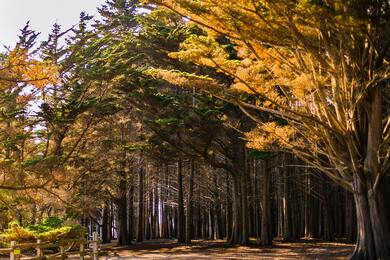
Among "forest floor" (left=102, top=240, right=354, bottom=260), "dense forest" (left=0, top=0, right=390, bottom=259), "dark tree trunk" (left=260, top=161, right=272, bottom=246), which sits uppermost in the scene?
"dense forest" (left=0, top=0, right=390, bottom=259)

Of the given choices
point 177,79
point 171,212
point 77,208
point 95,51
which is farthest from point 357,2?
point 171,212

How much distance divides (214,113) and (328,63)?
10444mm

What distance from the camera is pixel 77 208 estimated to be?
71.3 feet

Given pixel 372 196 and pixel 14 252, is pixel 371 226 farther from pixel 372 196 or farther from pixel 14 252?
pixel 14 252

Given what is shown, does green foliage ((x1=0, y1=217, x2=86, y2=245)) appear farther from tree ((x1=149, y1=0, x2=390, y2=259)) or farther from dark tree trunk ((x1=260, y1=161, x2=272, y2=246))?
dark tree trunk ((x1=260, y1=161, x2=272, y2=246))

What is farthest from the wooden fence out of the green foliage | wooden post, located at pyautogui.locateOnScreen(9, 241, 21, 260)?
the green foliage

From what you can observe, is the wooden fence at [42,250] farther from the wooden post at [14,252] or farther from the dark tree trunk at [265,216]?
the dark tree trunk at [265,216]

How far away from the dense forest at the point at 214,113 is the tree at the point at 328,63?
0.04 meters

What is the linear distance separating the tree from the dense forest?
0.14ft

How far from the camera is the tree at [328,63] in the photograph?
32.5ft

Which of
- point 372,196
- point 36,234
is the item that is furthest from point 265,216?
point 36,234

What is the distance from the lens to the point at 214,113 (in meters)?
21.9

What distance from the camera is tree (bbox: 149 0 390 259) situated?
9898 millimetres

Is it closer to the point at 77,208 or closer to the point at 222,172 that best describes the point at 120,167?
the point at 77,208
